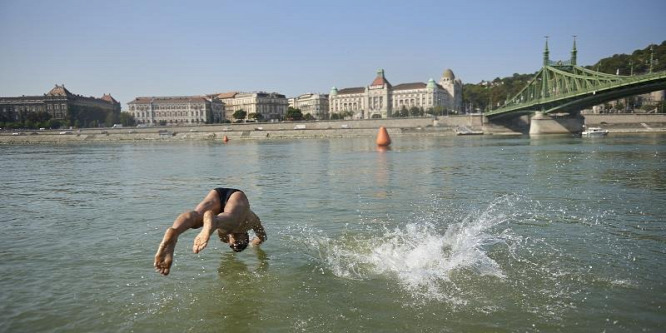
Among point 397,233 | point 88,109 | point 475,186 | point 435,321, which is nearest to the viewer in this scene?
point 435,321

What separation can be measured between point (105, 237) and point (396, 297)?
631cm

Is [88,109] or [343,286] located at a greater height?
[88,109]

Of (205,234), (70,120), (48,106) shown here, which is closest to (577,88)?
(205,234)

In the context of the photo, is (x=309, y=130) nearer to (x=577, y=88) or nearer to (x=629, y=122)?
(x=577, y=88)

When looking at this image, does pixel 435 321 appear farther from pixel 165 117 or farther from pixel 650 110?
pixel 165 117

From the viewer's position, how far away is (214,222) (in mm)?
5305

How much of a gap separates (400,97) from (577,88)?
109 meters

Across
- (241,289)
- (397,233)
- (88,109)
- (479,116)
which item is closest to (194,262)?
(241,289)

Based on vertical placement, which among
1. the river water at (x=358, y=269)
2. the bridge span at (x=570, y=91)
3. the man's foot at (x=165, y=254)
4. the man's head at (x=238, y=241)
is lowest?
the river water at (x=358, y=269)

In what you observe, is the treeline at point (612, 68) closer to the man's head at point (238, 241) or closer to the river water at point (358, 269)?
the river water at point (358, 269)

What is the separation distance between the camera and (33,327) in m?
4.97

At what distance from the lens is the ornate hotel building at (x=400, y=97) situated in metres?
179

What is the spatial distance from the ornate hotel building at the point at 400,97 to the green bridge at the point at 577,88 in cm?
6448

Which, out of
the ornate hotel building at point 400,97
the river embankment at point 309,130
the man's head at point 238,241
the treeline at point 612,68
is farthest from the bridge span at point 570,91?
the ornate hotel building at point 400,97
